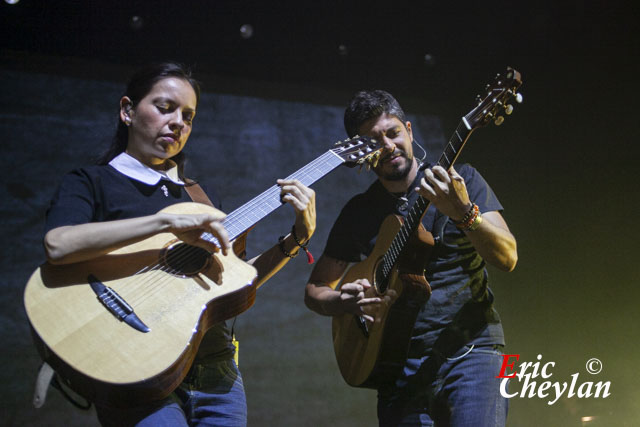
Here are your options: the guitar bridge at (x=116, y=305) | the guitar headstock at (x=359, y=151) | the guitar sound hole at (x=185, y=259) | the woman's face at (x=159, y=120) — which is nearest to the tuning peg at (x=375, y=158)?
the guitar headstock at (x=359, y=151)

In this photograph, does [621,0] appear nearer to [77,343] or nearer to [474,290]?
[474,290]

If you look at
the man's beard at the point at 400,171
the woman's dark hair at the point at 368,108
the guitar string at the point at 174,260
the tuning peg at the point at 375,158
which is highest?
the woman's dark hair at the point at 368,108

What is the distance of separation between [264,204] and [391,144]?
83 centimetres

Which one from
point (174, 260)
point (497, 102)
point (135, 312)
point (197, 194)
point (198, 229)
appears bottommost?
point (135, 312)

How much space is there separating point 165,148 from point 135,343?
2.69 feet

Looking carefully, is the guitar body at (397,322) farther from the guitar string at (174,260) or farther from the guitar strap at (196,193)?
the guitar strap at (196,193)

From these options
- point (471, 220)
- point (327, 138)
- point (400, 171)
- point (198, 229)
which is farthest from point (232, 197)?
point (471, 220)

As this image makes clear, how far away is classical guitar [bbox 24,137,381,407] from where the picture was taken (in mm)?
1266

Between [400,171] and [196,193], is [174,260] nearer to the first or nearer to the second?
[196,193]

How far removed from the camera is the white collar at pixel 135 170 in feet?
5.77

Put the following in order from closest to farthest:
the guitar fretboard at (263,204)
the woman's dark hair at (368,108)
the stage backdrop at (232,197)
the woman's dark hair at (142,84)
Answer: the guitar fretboard at (263,204) → the woman's dark hair at (142,84) → the woman's dark hair at (368,108) → the stage backdrop at (232,197)

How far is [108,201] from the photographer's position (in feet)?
5.35

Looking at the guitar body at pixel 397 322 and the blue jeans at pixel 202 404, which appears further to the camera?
the guitar body at pixel 397 322

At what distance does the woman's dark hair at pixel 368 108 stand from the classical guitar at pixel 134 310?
41.5 inches
